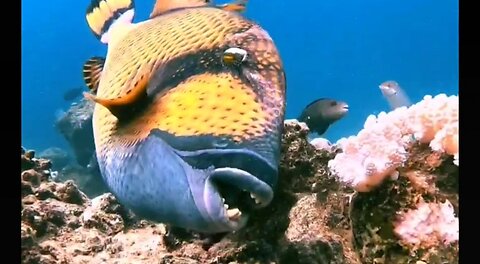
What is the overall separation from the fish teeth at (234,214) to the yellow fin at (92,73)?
99 cm

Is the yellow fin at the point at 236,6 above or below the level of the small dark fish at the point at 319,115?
above

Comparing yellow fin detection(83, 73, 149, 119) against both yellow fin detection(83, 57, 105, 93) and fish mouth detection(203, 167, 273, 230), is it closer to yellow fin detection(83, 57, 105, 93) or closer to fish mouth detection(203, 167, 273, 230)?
fish mouth detection(203, 167, 273, 230)

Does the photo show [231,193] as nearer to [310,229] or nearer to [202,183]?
[202,183]

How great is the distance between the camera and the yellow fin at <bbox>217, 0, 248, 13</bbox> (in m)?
1.86

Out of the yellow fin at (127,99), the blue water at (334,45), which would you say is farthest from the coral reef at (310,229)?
the blue water at (334,45)

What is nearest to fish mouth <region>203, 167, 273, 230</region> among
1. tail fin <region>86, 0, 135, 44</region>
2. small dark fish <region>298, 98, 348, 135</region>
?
tail fin <region>86, 0, 135, 44</region>

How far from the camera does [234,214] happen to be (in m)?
1.39

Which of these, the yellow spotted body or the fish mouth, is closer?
the fish mouth

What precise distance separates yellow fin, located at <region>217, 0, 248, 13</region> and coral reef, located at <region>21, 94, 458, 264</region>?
31.5 inches

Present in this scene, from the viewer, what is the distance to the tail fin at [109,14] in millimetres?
2123

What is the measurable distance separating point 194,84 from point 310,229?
109cm

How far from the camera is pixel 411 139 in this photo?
2369 millimetres

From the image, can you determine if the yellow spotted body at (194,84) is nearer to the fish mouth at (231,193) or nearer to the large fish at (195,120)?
the large fish at (195,120)
